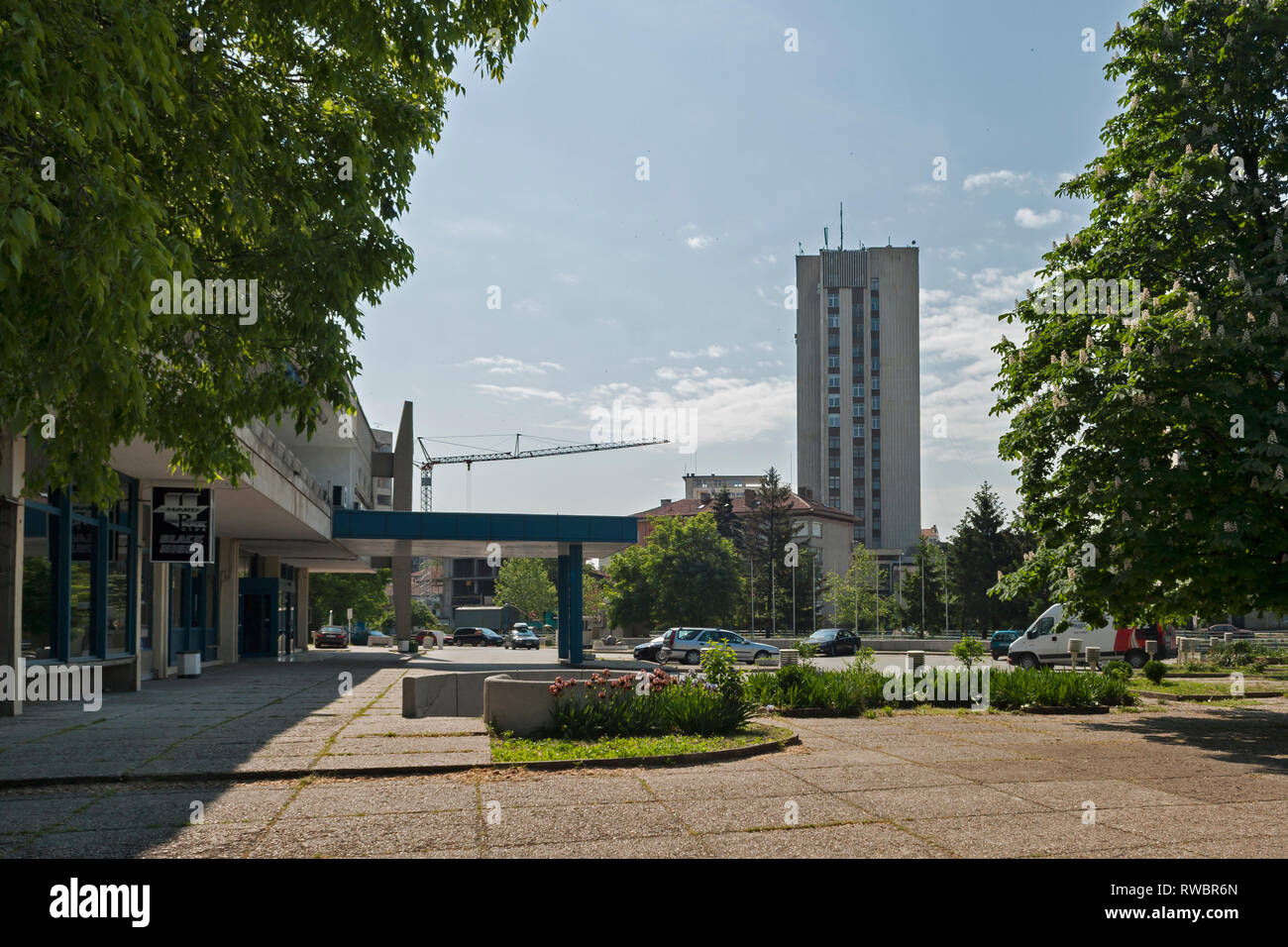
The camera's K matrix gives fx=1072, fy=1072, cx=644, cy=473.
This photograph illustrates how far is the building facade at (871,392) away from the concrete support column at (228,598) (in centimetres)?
10049

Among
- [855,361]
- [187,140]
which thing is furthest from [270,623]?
[855,361]

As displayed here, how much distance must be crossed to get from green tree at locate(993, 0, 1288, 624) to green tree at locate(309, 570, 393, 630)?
2271 inches

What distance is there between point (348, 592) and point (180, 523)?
5216 centimetres

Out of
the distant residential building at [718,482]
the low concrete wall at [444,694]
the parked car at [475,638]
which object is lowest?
the parked car at [475,638]

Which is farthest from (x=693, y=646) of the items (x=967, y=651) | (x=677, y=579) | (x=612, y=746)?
(x=612, y=746)

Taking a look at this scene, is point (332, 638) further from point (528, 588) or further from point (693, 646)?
point (528, 588)

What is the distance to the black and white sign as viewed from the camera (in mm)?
21031

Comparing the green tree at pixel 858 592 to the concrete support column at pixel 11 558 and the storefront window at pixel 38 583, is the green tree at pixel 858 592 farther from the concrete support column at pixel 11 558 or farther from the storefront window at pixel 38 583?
the concrete support column at pixel 11 558

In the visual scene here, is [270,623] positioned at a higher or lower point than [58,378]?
lower

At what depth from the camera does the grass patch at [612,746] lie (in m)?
11.1

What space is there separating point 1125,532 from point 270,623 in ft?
110

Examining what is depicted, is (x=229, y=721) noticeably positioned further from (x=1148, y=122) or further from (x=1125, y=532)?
(x=1148, y=122)

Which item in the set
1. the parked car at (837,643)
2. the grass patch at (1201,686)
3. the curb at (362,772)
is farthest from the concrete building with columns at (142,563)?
the parked car at (837,643)
